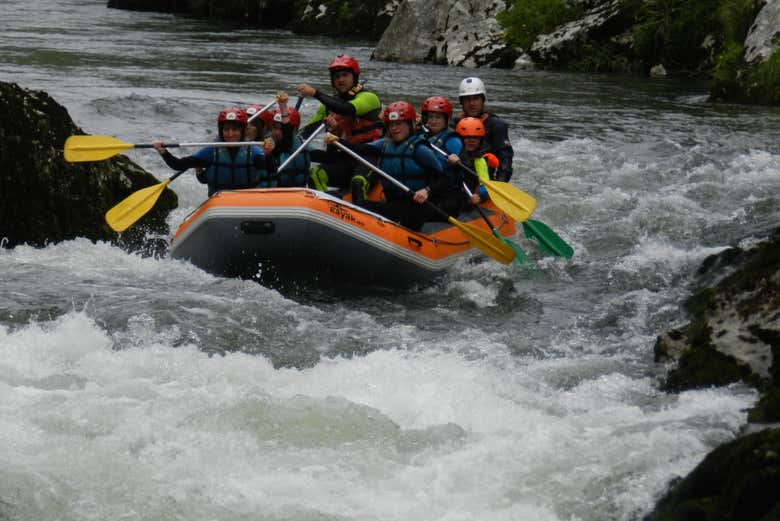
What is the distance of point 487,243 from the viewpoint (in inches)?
350

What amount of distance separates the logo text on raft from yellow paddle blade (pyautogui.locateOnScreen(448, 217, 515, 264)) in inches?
37.1

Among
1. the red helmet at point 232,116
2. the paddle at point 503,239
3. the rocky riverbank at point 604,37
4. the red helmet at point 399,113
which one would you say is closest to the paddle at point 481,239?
the paddle at point 503,239

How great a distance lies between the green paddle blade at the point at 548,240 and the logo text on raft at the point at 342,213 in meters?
1.70

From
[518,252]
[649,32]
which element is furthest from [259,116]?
[649,32]

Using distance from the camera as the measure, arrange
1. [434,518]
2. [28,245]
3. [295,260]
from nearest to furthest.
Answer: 1. [434,518]
2. [295,260]
3. [28,245]

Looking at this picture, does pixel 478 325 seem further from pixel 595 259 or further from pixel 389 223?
pixel 595 259

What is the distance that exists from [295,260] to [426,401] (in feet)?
8.68

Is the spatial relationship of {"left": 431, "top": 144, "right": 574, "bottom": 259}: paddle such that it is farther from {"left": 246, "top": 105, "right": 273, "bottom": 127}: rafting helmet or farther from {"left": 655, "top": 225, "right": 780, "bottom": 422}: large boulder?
{"left": 655, "top": 225, "right": 780, "bottom": 422}: large boulder

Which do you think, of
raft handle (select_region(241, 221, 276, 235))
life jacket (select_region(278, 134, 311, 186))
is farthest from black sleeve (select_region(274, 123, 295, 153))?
raft handle (select_region(241, 221, 276, 235))

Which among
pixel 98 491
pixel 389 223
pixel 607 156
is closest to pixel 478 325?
pixel 389 223

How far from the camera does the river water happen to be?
190 inches

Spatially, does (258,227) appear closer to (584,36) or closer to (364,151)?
(364,151)

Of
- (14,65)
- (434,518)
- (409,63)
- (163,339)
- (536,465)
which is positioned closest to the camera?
(434,518)

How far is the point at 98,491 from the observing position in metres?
4.79
